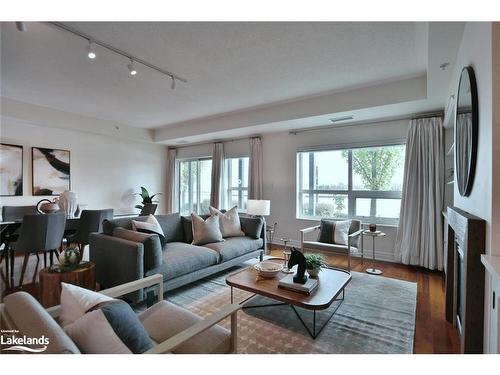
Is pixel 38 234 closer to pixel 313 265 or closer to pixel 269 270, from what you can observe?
pixel 269 270

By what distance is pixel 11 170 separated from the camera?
449 cm

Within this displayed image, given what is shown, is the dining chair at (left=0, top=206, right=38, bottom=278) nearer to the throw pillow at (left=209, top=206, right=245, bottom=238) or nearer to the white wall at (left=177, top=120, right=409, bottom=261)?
the throw pillow at (left=209, top=206, right=245, bottom=238)

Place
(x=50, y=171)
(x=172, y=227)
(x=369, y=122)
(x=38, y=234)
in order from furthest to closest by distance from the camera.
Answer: (x=50, y=171) < (x=369, y=122) < (x=172, y=227) < (x=38, y=234)

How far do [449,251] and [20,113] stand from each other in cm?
632

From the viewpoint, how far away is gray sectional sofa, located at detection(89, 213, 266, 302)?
2396 mm

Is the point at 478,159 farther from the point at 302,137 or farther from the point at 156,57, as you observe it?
the point at 302,137

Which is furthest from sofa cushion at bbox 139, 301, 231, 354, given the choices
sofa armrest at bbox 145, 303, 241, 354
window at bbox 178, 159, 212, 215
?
window at bbox 178, 159, 212, 215

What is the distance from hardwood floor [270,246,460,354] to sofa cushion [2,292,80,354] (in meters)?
2.21

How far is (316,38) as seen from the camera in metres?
2.40

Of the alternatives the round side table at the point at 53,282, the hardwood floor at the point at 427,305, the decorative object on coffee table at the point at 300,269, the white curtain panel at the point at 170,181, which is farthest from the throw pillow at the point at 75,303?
the white curtain panel at the point at 170,181

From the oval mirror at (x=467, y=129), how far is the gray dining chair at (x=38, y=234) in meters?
4.22

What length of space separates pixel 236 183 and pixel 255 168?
803 mm

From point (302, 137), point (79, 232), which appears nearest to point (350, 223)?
point (302, 137)

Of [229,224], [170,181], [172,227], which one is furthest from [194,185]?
[172,227]
